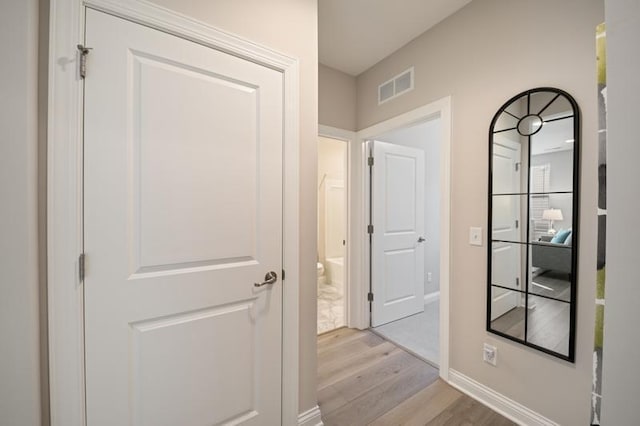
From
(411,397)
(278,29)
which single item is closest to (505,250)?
(411,397)

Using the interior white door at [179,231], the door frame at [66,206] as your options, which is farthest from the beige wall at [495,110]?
the door frame at [66,206]

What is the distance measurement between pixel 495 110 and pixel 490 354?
64.7 inches

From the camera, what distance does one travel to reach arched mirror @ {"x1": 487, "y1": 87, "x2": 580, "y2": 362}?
4.37 feet

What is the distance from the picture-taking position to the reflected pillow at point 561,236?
135cm

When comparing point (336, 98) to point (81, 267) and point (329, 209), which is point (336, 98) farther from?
point (81, 267)

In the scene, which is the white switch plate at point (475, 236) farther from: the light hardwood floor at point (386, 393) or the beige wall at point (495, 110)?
the light hardwood floor at point (386, 393)

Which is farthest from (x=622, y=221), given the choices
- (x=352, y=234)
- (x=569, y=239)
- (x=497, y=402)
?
(x=352, y=234)

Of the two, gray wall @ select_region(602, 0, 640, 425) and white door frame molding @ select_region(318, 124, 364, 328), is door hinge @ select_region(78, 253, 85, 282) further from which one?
white door frame molding @ select_region(318, 124, 364, 328)

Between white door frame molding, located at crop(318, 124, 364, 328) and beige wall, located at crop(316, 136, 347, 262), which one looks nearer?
white door frame molding, located at crop(318, 124, 364, 328)

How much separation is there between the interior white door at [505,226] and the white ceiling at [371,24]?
112cm

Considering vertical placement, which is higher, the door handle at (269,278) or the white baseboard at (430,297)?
the door handle at (269,278)
